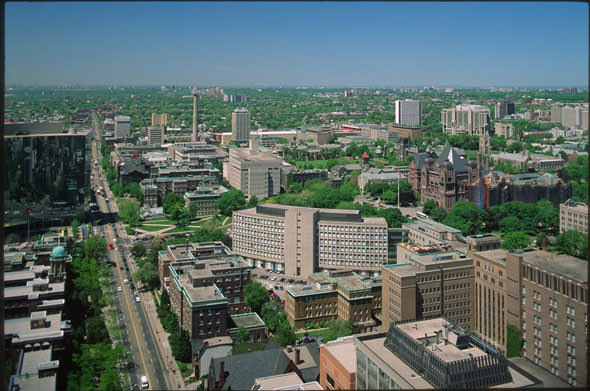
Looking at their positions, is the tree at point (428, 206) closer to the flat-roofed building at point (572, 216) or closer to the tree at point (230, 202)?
the flat-roofed building at point (572, 216)

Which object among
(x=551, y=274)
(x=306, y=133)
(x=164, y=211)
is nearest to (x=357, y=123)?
(x=306, y=133)

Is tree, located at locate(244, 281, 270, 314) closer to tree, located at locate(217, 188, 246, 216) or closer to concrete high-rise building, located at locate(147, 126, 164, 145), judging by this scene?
tree, located at locate(217, 188, 246, 216)

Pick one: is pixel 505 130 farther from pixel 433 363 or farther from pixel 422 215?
pixel 433 363

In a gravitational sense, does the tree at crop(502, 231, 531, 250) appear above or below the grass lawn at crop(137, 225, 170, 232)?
above

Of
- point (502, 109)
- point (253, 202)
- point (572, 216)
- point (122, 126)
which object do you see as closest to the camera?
point (572, 216)

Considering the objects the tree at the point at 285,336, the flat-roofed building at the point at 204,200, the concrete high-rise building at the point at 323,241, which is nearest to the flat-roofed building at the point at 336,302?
the tree at the point at 285,336

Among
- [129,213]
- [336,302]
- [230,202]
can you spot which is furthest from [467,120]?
[336,302]

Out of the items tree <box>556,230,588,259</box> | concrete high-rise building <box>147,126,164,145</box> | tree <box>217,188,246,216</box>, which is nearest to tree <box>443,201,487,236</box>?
tree <box>556,230,588,259</box>
